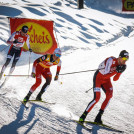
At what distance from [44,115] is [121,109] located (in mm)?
2478

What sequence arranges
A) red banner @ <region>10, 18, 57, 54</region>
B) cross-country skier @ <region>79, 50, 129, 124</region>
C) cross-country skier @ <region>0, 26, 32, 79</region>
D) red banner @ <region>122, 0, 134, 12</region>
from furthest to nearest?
1. red banner @ <region>122, 0, 134, 12</region>
2. red banner @ <region>10, 18, 57, 54</region>
3. cross-country skier @ <region>0, 26, 32, 79</region>
4. cross-country skier @ <region>79, 50, 129, 124</region>

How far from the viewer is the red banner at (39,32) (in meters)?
9.28

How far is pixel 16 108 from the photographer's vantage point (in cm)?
428

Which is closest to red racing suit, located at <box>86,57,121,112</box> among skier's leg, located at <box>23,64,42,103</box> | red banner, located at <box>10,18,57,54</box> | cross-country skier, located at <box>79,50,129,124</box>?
cross-country skier, located at <box>79,50,129,124</box>

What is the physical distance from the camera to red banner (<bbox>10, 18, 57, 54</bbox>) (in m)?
9.28

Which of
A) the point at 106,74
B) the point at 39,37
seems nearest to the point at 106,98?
the point at 106,74

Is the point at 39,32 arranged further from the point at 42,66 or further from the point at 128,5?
the point at 128,5

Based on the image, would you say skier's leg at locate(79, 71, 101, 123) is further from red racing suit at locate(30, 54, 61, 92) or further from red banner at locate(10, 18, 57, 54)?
red banner at locate(10, 18, 57, 54)

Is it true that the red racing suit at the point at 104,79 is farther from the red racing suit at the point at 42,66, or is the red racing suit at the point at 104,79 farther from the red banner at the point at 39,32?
the red banner at the point at 39,32

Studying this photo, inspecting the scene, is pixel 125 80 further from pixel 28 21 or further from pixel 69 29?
pixel 69 29

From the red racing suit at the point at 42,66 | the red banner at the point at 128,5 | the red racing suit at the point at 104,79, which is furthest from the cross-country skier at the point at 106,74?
the red banner at the point at 128,5

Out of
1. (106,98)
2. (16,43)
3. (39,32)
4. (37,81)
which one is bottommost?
(106,98)

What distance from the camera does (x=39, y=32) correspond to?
30.8 feet

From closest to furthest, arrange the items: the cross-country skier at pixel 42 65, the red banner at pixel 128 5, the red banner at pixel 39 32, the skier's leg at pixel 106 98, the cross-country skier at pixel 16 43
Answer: the skier's leg at pixel 106 98 < the cross-country skier at pixel 42 65 < the cross-country skier at pixel 16 43 < the red banner at pixel 39 32 < the red banner at pixel 128 5
